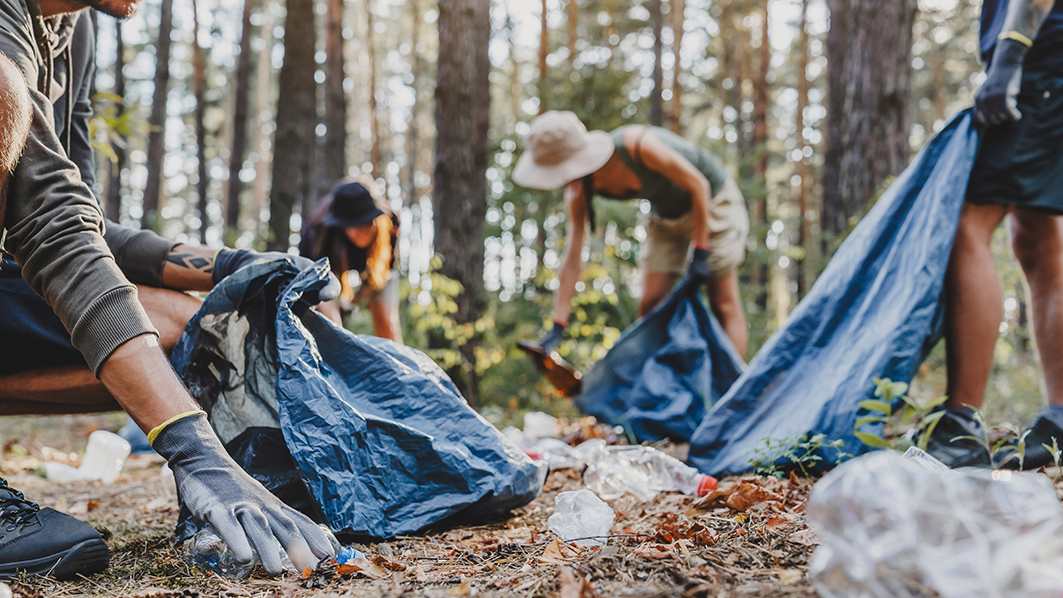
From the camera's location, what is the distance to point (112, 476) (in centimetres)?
302

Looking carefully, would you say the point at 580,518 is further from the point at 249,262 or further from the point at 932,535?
the point at 249,262

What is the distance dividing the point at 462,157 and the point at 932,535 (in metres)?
4.49

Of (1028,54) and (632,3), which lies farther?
(632,3)

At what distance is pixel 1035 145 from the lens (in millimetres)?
2088

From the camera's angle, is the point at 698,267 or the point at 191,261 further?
the point at 698,267

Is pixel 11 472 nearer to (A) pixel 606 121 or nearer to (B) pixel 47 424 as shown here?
(B) pixel 47 424

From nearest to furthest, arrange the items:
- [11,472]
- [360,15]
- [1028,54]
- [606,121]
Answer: [1028,54] < [11,472] < [606,121] < [360,15]

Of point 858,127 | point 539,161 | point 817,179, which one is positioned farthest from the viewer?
point 817,179

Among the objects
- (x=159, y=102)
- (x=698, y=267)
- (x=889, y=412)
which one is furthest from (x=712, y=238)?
(x=159, y=102)

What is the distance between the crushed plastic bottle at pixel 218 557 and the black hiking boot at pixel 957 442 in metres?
1.72

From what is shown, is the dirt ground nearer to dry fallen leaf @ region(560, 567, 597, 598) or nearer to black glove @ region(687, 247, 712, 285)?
dry fallen leaf @ region(560, 567, 597, 598)

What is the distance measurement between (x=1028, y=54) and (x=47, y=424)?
7.36m

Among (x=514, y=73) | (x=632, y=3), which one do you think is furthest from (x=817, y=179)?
(x=514, y=73)

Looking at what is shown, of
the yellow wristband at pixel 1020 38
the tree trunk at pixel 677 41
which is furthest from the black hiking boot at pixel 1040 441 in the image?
the tree trunk at pixel 677 41
